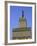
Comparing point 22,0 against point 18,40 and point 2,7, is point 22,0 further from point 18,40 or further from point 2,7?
point 18,40

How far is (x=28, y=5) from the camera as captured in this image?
0.94 m

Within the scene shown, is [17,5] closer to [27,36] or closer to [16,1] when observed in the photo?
[16,1]

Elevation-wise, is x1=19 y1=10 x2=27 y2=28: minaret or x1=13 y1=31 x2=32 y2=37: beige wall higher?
x1=19 y1=10 x2=27 y2=28: minaret

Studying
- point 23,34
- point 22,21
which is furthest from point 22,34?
point 22,21

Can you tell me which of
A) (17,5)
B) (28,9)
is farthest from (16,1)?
(28,9)

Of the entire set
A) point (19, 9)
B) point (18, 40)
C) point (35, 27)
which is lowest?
point (18, 40)

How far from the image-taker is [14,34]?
908mm

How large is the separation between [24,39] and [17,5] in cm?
35

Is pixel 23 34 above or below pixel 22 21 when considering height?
below

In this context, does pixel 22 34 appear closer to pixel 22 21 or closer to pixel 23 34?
pixel 23 34

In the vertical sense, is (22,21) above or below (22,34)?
above

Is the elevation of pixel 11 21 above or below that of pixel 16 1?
below

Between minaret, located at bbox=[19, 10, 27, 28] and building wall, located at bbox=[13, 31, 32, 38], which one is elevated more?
minaret, located at bbox=[19, 10, 27, 28]

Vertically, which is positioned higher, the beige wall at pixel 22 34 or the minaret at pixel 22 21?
the minaret at pixel 22 21
